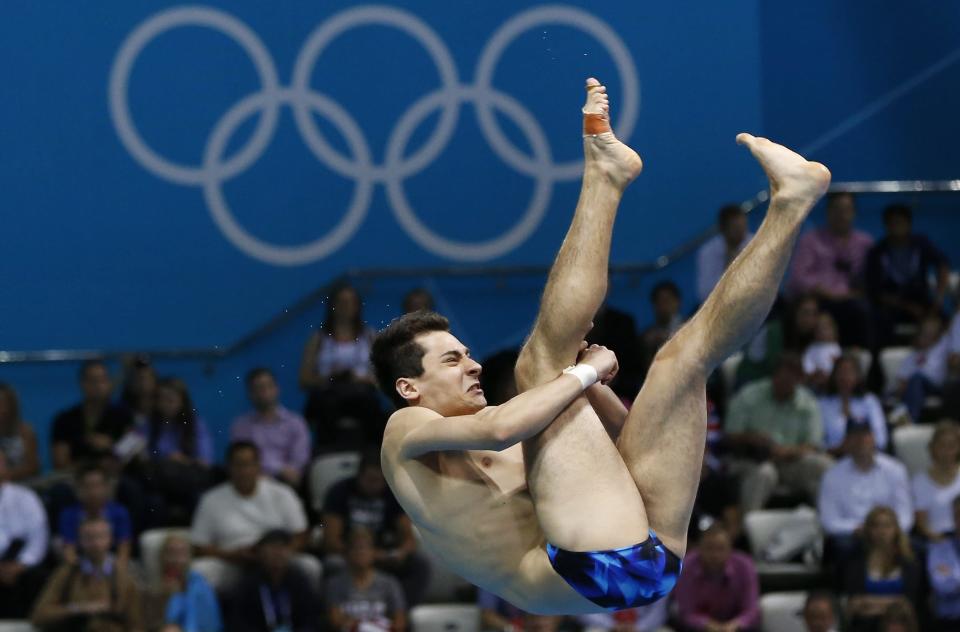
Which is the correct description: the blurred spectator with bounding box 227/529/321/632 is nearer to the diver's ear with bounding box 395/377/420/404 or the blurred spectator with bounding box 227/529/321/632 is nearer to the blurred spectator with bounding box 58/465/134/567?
the blurred spectator with bounding box 58/465/134/567

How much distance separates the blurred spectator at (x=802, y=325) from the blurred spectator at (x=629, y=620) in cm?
251

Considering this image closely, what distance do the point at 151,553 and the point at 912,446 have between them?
491 centimetres

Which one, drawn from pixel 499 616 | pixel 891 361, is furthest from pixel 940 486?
pixel 499 616

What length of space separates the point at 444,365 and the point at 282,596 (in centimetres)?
460

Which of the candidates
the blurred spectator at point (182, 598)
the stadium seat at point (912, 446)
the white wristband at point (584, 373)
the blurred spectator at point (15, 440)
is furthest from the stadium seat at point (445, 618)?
the white wristband at point (584, 373)

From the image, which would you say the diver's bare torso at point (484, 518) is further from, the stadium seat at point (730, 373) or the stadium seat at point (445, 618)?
the stadium seat at point (730, 373)

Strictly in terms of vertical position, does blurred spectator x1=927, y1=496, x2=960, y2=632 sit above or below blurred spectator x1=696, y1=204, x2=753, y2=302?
below

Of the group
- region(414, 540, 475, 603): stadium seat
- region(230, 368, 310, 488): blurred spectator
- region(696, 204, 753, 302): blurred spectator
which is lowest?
region(414, 540, 475, 603): stadium seat

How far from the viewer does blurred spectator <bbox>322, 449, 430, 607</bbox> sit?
33.6 ft

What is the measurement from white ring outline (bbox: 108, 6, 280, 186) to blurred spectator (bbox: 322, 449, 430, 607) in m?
3.23

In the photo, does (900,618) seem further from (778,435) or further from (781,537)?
(778,435)

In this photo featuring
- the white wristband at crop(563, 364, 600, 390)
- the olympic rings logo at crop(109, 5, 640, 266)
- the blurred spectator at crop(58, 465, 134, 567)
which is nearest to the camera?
the white wristband at crop(563, 364, 600, 390)

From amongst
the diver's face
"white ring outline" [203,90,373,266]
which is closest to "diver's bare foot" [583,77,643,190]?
the diver's face

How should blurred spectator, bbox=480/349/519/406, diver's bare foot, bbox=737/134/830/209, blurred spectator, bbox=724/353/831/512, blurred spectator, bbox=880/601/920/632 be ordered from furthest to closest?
blurred spectator, bbox=724/353/831/512 → blurred spectator, bbox=880/601/920/632 → blurred spectator, bbox=480/349/519/406 → diver's bare foot, bbox=737/134/830/209
